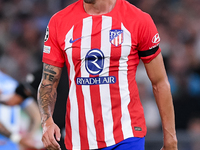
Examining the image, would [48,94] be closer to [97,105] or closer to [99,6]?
[97,105]

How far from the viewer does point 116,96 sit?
2.29 m

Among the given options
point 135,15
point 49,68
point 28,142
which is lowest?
point 28,142

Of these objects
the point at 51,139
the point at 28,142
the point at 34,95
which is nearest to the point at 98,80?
the point at 51,139

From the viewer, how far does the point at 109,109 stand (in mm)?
2299

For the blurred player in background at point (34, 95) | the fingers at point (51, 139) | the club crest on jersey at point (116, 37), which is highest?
the club crest on jersey at point (116, 37)

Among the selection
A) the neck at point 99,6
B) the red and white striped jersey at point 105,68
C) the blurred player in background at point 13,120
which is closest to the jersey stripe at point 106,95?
the red and white striped jersey at point 105,68

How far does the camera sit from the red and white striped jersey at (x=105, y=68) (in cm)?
227

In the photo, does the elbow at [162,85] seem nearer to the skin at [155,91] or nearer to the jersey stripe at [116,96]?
the skin at [155,91]

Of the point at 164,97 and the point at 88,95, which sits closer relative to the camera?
the point at 88,95

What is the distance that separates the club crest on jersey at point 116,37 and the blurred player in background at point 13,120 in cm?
212

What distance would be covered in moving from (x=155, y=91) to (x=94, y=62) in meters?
0.49

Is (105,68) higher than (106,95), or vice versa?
(105,68)

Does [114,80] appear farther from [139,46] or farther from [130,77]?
[139,46]

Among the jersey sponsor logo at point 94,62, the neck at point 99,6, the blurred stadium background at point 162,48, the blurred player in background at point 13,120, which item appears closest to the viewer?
the jersey sponsor logo at point 94,62
